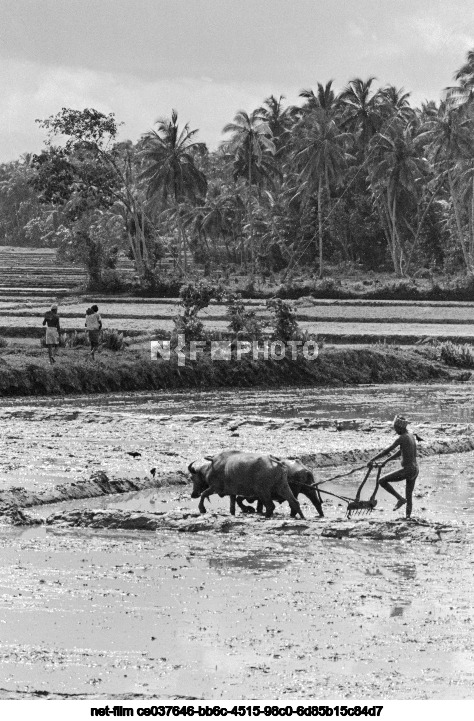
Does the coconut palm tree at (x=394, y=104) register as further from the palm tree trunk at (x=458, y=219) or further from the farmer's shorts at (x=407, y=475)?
the farmer's shorts at (x=407, y=475)

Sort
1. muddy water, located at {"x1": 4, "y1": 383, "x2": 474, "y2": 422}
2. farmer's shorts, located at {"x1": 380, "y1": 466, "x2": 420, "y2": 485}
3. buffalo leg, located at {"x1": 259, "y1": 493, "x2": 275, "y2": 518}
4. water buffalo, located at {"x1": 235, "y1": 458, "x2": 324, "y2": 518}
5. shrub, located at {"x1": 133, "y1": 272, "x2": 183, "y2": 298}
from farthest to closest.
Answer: shrub, located at {"x1": 133, "y1": 272, "x2": 183, "y2": 298}
muddy water, located at {"x1": 4, "y1": 383, "x2": 474, "y2": 422}
water buffalo, located at {"x1": 235, "y1": 458, "x2": 324, "y2": 518}
farmer's shorts, located at {"x1": 380, "y1": 466, "x2": 420, "y2": 485}
buffalo leg, located at {"x1": 259, "y1": 493, "x2": 275, "y2": 518}

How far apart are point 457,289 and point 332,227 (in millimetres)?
18824

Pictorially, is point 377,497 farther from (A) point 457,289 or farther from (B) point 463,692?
(A) point 457,289

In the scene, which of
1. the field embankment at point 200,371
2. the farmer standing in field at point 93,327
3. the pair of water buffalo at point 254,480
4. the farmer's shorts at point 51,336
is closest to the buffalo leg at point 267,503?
the pair of water buffalo at point 254,480

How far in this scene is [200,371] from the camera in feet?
89.4

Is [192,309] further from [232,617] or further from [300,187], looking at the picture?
[300,187]

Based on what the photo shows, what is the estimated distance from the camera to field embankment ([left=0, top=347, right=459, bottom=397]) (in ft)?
81.3

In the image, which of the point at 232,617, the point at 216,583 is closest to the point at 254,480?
the point at 216,583

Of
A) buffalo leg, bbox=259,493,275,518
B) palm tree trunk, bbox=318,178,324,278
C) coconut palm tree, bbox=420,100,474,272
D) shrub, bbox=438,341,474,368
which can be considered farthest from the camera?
palm tree trunk, bbox=318,178,324,278

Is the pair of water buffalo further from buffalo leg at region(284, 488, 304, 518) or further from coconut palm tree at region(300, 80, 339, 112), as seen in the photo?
coconut palm tree at region(300, 80, 339, 112)

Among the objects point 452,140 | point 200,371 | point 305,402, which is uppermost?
point 452,140

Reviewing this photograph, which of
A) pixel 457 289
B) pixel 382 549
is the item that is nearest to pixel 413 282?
pixel 457 289

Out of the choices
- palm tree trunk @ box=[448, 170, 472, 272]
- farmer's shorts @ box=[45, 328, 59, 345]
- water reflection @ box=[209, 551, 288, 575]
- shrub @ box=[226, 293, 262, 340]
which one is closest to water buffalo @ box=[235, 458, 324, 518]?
water reflection @ box=[209, 551, 288, 575]

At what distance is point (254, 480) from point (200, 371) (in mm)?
14906
